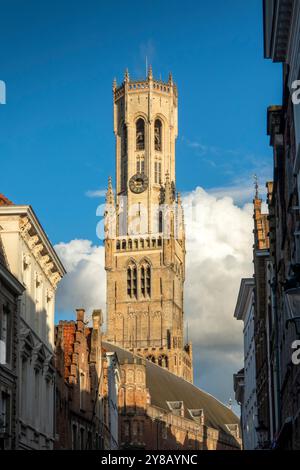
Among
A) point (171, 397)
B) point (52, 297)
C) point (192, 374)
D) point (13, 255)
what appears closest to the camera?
point (13, 255)

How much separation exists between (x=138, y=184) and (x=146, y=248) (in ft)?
39.6

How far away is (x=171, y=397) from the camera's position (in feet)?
473

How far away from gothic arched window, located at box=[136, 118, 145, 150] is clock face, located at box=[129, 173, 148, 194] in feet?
22.6

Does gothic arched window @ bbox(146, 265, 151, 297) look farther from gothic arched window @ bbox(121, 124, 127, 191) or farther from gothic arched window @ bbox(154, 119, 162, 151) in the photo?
gothic arched window @ bbox(154, 119, 162, 151)

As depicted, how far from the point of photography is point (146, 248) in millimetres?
160000

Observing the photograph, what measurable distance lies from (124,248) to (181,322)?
1598 cm

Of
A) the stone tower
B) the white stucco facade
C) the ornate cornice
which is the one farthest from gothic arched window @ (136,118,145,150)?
the white stucco facade

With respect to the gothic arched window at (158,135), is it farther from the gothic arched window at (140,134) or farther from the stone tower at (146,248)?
the gothic arched window at (140,134)

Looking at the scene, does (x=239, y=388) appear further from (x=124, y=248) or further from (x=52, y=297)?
(x=124, y=248)

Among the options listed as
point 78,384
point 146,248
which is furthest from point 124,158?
point 78,384

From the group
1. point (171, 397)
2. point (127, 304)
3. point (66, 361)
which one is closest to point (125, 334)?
point (127, 304)

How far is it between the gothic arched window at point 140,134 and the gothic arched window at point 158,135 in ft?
6.91

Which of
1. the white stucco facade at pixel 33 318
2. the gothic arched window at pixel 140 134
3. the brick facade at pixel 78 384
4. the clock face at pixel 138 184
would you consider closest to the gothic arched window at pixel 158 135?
the gothic arched window at pixel 140 134
